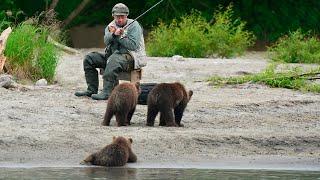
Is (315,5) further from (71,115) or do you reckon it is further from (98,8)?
(71,115)

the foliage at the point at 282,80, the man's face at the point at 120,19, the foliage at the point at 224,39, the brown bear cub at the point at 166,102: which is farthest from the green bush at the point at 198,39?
the brown bear cub at the point at 166,102

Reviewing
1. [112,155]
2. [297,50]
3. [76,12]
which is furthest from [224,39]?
[112,155]

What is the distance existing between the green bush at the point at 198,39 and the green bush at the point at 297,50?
0.99m

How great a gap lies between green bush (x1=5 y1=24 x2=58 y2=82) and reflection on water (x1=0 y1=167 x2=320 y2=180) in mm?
6392

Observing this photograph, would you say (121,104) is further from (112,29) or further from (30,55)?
(30,55)

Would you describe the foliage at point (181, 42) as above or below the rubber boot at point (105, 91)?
above

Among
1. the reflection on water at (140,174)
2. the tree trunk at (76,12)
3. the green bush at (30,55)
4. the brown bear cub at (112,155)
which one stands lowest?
the reflection on water at (140,174)

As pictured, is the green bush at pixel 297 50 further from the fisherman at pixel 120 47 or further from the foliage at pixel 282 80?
the fisherman at pixel 120 47

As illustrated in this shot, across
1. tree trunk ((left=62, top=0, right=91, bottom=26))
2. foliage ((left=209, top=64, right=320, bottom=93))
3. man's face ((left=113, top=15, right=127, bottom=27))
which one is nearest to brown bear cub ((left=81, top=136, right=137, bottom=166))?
man's face ((left=113, top=15, right=127, bottom=27))

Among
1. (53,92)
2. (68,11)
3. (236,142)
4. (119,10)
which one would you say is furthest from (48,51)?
(68,11)

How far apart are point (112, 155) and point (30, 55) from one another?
6571 mm

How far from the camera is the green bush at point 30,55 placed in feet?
58.3

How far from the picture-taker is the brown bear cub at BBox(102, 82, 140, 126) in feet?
44.2

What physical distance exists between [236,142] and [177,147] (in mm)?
759
